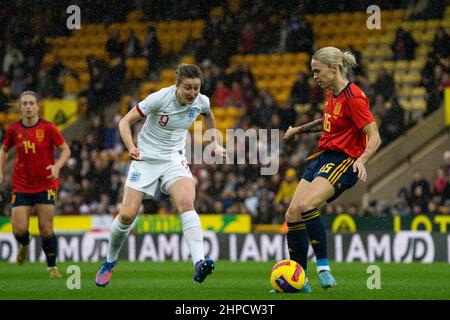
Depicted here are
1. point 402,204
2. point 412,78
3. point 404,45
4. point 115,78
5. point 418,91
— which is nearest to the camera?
point 402,204

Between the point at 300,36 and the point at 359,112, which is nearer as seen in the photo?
the point at 359,112

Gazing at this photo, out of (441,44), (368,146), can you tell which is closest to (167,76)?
(441,44)

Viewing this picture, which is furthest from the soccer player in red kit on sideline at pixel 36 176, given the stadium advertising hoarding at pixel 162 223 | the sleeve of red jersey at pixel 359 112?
the stadium advertising hoarding at pixel 162 223

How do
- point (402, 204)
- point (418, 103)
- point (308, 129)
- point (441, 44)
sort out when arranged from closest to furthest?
point (308, 129), point (402, 204), point (441, 44), point (418, 103)

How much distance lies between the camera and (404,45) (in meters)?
20.1

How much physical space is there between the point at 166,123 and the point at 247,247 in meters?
7.79

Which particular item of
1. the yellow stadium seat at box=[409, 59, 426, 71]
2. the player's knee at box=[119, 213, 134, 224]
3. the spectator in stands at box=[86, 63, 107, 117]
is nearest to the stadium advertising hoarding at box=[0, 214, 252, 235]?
the spectator in stands at box=[86, 63, 107, 117]

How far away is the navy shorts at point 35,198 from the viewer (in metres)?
11.6

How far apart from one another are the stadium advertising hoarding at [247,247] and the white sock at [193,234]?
733 cm

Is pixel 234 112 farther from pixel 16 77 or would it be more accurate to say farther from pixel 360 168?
pixel 360 168

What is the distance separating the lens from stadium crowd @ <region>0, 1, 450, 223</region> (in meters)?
18.4
